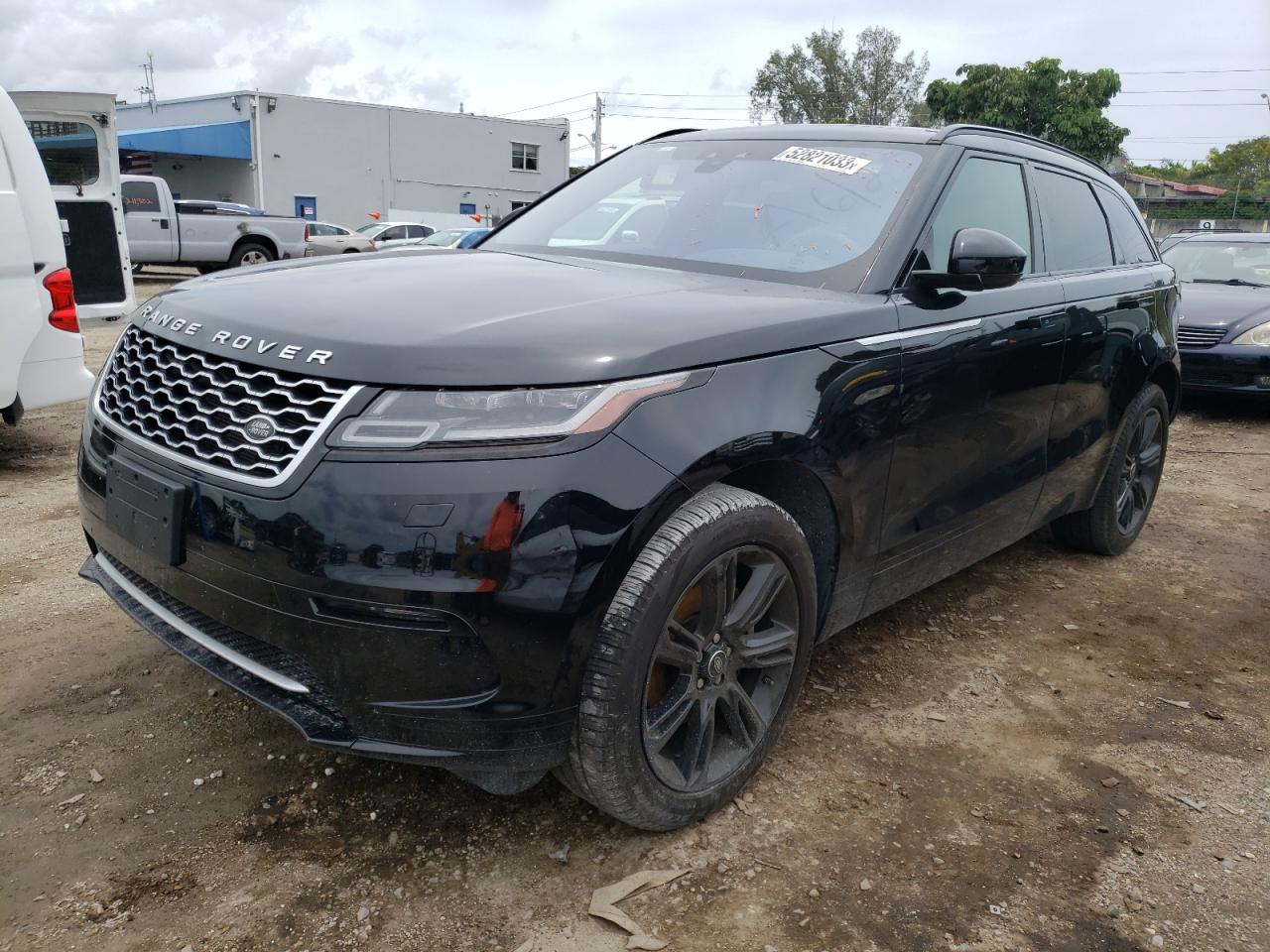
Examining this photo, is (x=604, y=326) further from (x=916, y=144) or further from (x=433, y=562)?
(x=916, y=144)

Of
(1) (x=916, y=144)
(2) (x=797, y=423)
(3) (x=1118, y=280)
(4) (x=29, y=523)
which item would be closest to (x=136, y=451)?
(2) (x=797, y=423)

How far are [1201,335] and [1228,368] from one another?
0.36 metres

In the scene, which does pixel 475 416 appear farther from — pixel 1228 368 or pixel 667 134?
pixel 1228 368

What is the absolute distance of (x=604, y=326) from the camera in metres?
2.16

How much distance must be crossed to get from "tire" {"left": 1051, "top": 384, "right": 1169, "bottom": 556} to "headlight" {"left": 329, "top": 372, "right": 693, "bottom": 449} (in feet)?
10.1

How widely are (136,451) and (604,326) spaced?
112 centimetres

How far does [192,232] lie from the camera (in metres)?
18.8

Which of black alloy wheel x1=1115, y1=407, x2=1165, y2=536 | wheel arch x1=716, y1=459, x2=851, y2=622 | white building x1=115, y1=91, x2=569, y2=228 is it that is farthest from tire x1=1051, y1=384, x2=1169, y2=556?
white building x1=115, y1=91, x2=569, y2=228

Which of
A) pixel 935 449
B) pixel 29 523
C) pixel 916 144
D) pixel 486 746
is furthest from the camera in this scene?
pixel 29 523

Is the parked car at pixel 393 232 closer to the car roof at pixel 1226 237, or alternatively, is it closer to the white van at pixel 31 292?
the car roof at pixel 1226 237

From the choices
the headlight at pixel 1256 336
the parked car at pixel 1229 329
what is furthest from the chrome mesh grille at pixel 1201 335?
the headlight at pixel 1256 336

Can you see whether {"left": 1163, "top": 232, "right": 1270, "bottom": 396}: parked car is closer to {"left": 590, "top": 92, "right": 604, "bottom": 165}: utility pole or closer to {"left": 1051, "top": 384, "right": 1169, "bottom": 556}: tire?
{"left": 1051, "top": 384, "right": 1169, "bottom": 556}: tire

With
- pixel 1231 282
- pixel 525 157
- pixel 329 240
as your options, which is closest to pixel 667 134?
pixel 1231 282

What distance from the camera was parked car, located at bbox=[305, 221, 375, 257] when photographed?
2100 centimetres
